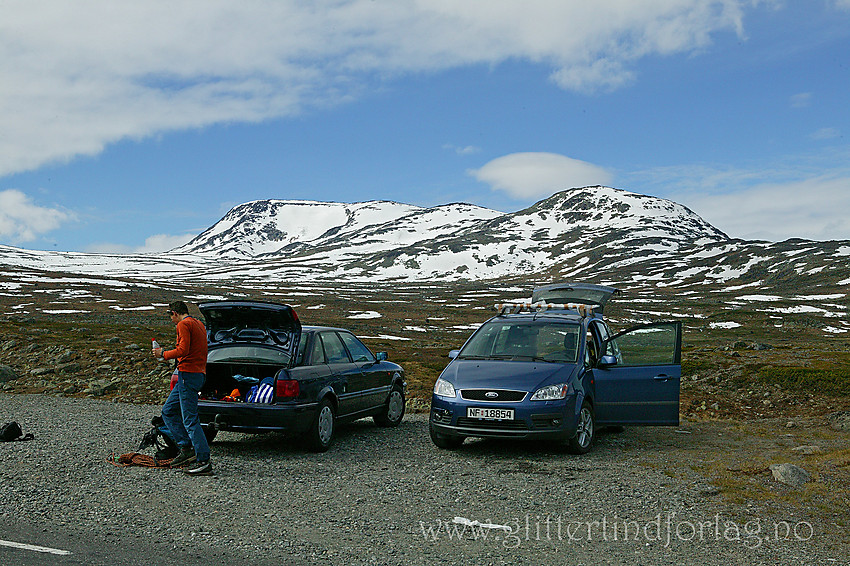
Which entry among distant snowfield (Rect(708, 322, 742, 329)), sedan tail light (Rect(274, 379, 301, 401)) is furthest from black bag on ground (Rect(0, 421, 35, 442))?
distant snowfield (Rect(708, 322, 742, 329))

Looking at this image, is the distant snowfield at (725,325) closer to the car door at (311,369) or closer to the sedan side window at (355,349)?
the sedan side window at (355,349)

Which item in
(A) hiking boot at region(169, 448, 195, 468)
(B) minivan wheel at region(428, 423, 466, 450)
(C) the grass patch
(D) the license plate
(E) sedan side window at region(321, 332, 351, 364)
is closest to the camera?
(A) hiking boot at region(169, 448, 195, 468)

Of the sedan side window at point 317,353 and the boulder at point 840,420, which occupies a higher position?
the sedan side window at point 317,353

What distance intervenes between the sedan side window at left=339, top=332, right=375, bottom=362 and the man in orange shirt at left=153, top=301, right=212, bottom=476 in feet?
11.3

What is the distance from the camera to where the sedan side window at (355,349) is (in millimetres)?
12188

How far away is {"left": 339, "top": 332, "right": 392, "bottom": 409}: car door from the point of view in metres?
12.1

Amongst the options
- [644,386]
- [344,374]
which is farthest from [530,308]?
[344,374]

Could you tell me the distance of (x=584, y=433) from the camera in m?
10.5

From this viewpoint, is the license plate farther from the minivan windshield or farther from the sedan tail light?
the sedan tail light

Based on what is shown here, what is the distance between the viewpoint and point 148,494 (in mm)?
7828

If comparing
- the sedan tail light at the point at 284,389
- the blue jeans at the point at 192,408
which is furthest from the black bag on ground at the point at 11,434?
the sedan tail light at the point at 284,389

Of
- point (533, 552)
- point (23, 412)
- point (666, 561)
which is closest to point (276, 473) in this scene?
point (533, 552)

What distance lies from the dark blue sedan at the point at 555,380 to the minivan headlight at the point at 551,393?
14 mm

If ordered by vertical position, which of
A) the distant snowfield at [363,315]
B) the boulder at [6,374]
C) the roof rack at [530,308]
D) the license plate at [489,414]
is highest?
the roof rack at [530,308]
